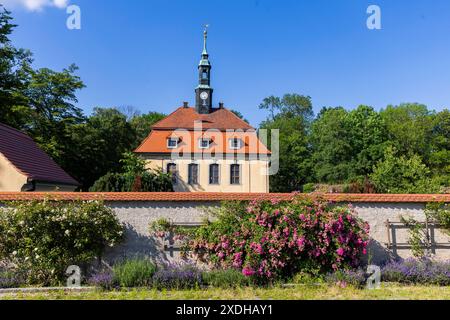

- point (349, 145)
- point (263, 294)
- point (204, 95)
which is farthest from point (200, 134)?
point (263, 294)

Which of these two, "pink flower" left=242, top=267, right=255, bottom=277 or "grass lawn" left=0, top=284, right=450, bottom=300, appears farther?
"pink flower" left=242, top=267, right=255, bottom=277

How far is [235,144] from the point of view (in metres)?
36.2

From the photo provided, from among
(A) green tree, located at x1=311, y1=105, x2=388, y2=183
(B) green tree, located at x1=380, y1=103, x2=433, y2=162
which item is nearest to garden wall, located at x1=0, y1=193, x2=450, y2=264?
(A) green tree, located at x1=311, y1=105, x2=388, y2=183

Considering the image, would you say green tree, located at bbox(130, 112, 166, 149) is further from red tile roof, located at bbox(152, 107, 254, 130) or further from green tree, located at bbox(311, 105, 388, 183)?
green tree, located at bbox(311, 105, 388, 183)

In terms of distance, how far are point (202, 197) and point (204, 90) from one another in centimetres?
3241

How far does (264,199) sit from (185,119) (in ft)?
101

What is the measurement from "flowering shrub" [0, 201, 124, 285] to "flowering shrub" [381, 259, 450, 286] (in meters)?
6.56

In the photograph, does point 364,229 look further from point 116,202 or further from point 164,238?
point 116,202

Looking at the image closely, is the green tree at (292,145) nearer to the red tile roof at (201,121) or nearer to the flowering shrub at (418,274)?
the red tile roof at (201,121)

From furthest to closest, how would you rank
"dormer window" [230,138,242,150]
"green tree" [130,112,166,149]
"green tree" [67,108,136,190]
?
1. "green tree" [130,112,166,149]
2. "green tree" [67,108,136,190]
3. "dormer window" [230,138,242,150]

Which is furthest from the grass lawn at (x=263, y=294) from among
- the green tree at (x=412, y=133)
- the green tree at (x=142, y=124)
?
the green tree at (x=142, y=124)

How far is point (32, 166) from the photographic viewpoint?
48.6ft

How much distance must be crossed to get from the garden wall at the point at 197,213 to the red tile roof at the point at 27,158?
591 cm

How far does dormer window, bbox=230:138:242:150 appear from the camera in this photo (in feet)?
118
